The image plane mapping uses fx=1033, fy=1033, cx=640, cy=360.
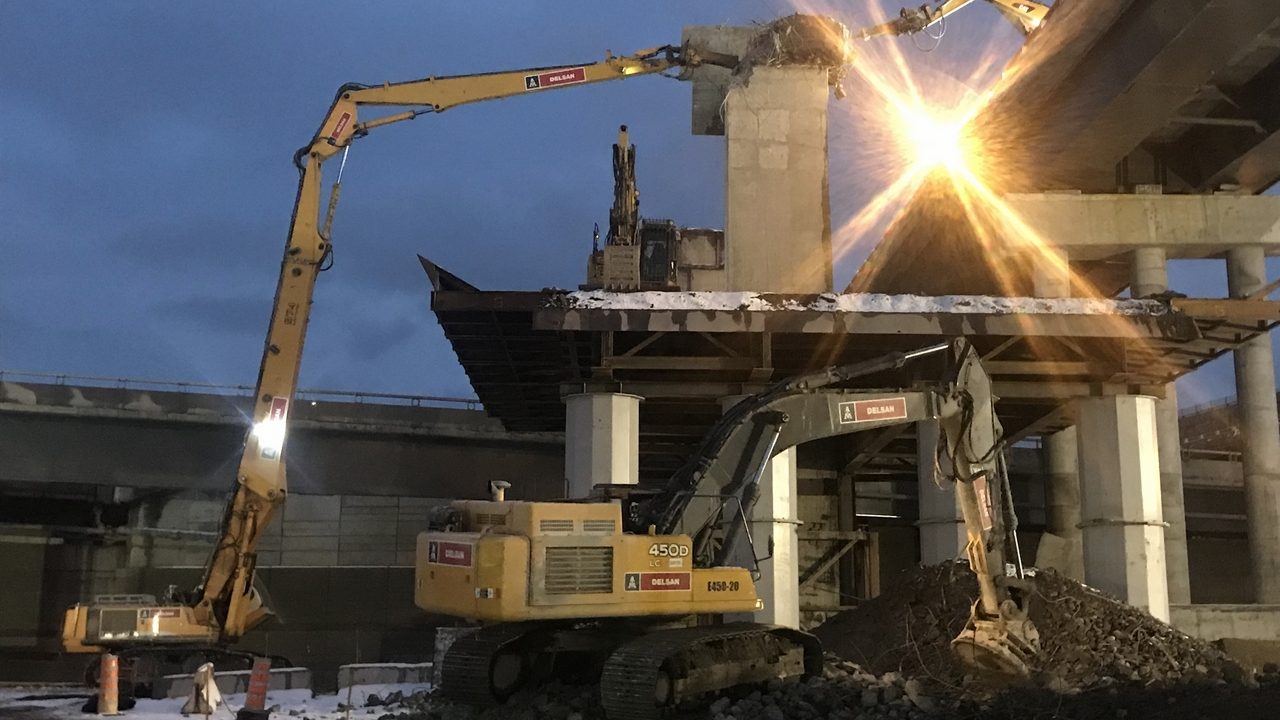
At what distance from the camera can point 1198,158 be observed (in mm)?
25484

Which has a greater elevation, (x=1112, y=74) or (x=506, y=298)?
(x=1112, y=74)

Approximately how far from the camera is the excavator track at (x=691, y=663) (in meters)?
8.84

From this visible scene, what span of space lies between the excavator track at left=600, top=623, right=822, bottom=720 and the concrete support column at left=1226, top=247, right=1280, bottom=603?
66.0 ft

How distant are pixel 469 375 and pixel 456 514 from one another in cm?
778

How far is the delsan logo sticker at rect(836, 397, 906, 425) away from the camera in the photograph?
34.6 ft

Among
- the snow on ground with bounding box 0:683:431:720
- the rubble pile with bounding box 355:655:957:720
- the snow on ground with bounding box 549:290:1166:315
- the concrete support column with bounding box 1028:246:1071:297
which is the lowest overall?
the snow on ground with bounding box 0:683:431:720

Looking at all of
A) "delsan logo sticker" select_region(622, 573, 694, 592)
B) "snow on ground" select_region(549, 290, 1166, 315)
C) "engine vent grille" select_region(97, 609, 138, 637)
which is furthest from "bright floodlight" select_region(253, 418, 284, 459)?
"delsan logo sticker" select_region(622, 573, 694, 592)

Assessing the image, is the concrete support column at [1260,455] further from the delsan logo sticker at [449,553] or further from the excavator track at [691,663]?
the delsan logo sticker at [449,553]

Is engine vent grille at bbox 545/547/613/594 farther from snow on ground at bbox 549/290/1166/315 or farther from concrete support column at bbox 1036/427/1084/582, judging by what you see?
concrete support column at bbox 1036/427/1084/582

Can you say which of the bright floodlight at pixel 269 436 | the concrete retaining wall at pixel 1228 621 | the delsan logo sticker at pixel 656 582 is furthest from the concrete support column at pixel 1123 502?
the bright floodlight at pixel 269 436

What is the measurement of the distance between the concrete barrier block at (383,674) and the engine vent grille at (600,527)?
6.84m

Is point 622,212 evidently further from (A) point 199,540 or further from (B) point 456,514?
(B) point 456,514

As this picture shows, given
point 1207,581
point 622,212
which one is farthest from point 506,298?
point 1207,581

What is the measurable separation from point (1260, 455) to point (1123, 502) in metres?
11.7
